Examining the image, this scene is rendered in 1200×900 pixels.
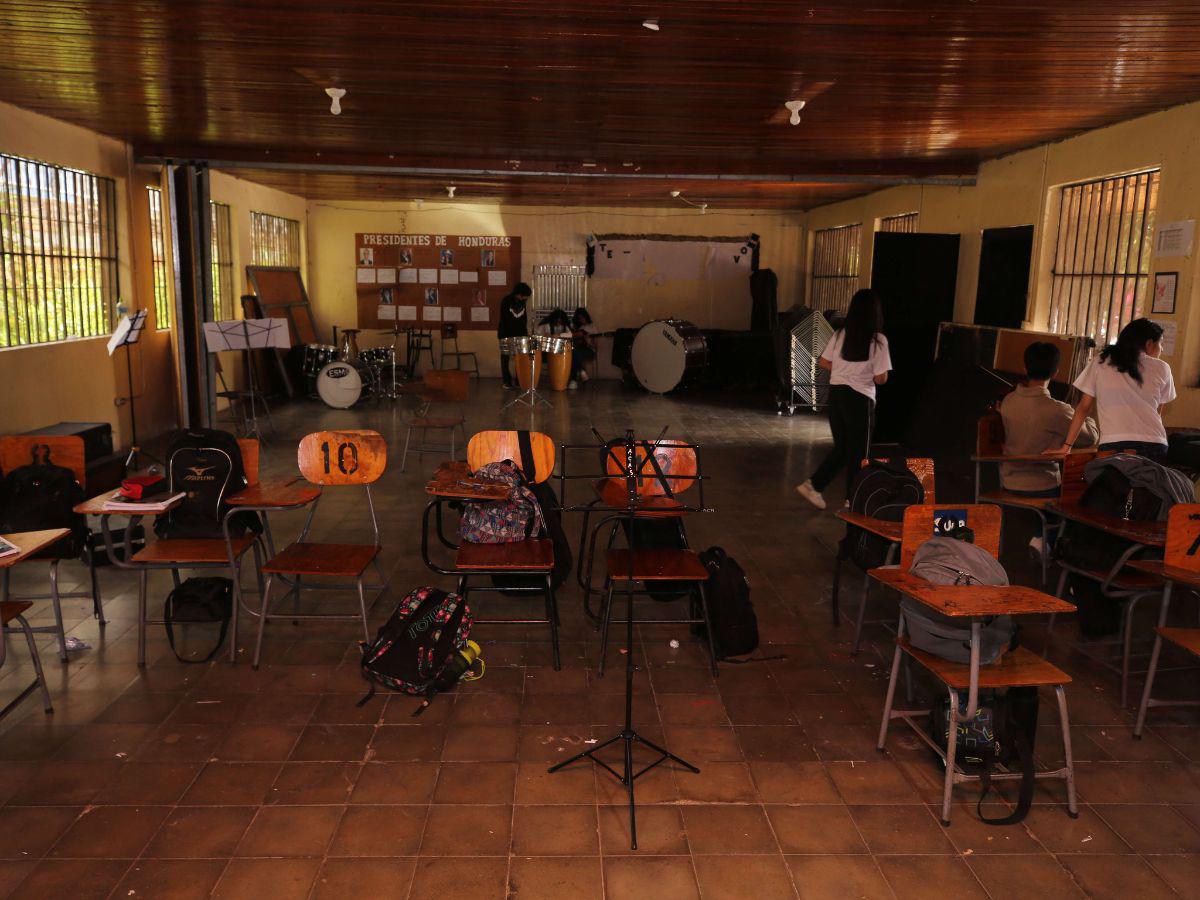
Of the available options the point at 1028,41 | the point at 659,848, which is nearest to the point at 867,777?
the point at 659,848

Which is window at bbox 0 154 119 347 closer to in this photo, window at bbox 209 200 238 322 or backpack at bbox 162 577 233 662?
window at bbox 209 200 238 322

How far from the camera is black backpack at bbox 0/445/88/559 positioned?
4543mm

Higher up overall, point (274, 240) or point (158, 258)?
point (274, 240)

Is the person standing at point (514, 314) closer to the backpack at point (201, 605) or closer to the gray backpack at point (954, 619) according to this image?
the backpack at point (201, 605)

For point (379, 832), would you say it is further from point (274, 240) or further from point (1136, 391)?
point (274, 240)

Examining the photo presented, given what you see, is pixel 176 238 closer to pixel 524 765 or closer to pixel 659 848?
pixel 524 765

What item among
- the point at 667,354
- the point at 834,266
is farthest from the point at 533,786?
the point at 834,266

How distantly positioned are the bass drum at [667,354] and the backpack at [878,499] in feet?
29.4

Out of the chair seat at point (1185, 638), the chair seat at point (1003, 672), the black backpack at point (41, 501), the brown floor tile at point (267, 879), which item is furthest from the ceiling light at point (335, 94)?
the chair seat at point (1185, 638)

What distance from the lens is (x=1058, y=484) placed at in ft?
17.8

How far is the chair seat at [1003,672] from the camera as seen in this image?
305 centimetres

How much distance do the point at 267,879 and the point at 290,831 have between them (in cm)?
24

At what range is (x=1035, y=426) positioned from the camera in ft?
18.1

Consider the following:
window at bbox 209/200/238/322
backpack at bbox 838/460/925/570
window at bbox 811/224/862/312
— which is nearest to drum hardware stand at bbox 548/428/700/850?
backpack at bbox 838/460/925/570
